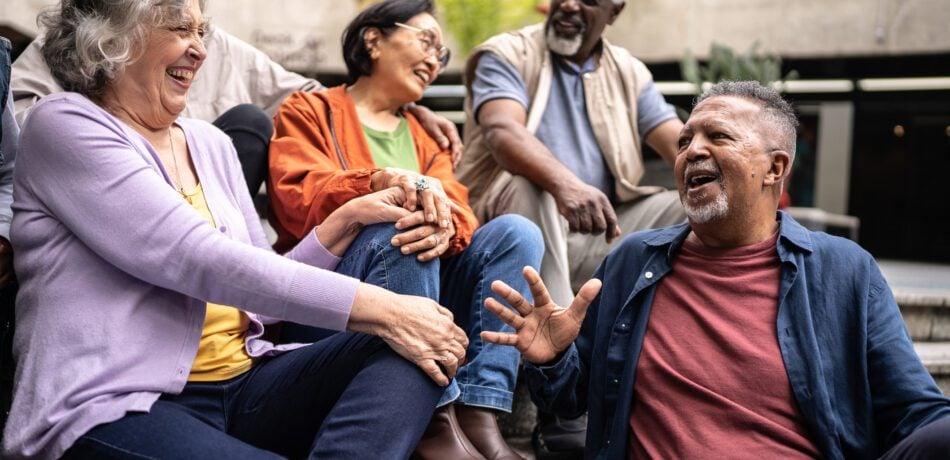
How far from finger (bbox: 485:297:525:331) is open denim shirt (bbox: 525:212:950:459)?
0.39 ft

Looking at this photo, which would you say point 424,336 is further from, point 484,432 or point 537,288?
point 484,432

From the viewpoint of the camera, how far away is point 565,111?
3484mm

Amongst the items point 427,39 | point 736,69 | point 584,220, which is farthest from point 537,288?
point 736,69

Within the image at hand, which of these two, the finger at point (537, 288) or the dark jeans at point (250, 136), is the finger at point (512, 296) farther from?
the dark jeans at point (250, 136)

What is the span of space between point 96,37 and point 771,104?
150 cm

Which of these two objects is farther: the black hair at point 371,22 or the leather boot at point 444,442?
the black hair at point 371,22

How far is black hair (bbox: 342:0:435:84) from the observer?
9.58ft

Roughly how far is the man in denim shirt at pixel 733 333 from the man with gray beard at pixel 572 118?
103 cm

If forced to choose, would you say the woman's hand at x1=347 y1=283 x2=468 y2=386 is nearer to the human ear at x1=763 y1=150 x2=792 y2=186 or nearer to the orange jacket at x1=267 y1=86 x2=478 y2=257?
the orange jacket at x1=267 y1=86 x2=478 y2=257

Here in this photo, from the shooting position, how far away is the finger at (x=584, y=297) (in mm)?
1940

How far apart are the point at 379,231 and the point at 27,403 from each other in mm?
803

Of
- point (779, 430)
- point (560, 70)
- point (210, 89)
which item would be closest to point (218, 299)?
point (779, 430)

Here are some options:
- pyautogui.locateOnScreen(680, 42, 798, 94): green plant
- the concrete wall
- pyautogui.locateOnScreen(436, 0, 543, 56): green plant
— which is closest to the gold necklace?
pyautogui.locateOnScreen(680, 42, 798, 94): green plant

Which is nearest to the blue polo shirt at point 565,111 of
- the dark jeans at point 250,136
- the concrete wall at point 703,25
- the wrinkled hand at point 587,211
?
the wrinkled hand at point 587,211
